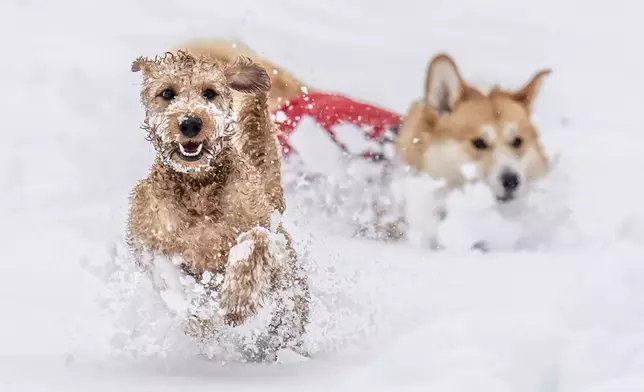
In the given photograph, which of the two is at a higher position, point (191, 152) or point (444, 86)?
point (444, 86)

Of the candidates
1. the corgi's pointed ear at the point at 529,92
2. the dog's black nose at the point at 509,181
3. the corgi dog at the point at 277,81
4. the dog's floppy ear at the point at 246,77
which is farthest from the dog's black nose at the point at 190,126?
the corgi's pointed ear at the point at 529,92

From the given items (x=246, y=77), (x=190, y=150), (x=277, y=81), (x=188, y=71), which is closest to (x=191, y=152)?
(x=190, y=150)

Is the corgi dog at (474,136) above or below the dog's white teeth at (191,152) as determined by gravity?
above

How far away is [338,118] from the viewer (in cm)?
864

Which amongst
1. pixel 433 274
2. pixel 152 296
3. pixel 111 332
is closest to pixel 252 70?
pixel 152 296

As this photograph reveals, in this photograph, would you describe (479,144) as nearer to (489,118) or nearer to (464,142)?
(464,142)

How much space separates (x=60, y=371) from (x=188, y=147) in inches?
53.8

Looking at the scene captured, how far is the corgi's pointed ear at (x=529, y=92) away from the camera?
820 cm

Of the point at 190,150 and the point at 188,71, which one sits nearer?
the point at 190,150

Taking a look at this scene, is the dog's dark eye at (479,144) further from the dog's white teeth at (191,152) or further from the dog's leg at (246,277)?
the dog's white teeth at (191,152)

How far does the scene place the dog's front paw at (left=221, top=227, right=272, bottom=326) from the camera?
16.9 ft

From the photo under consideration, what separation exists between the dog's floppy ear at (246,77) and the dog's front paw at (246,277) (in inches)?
30.6

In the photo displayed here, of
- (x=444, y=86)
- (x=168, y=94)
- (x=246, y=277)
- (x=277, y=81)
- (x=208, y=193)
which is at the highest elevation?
(x=277, y=81)

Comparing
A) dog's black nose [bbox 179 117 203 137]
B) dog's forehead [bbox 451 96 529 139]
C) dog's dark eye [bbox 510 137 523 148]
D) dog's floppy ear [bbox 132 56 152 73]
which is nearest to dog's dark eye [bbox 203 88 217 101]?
dog's black nose [bbox 179 117 203 137]
